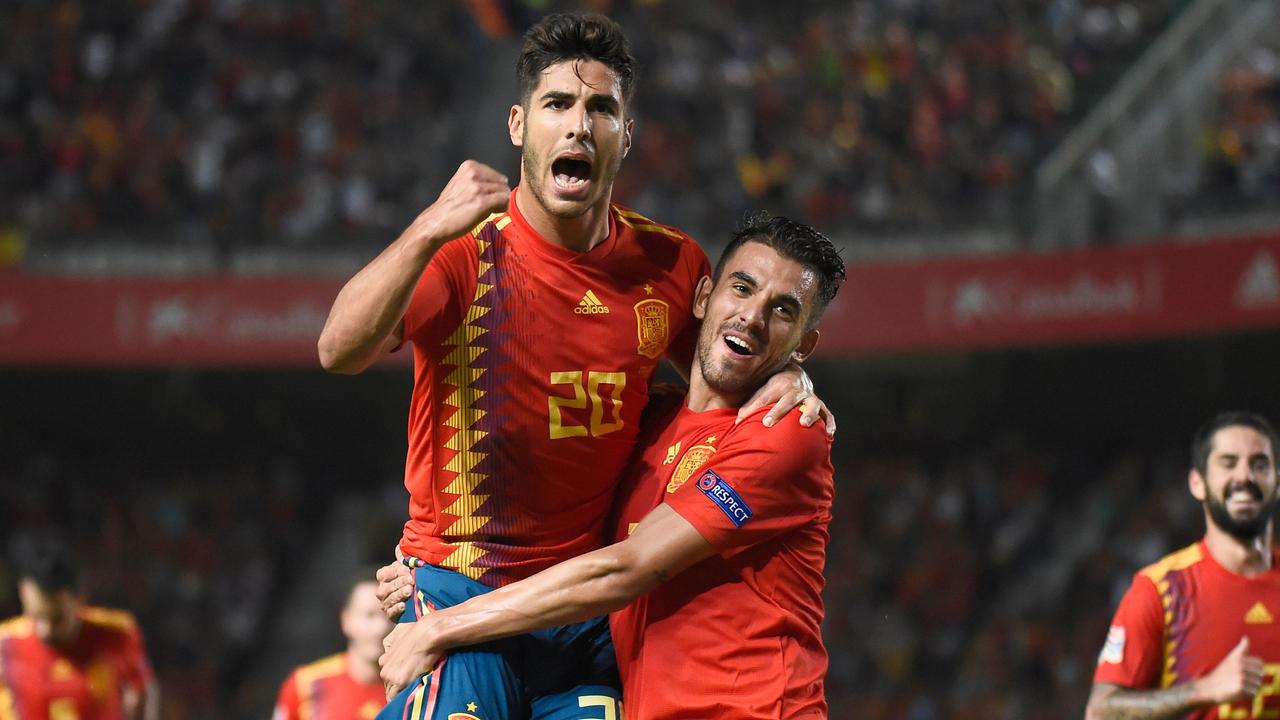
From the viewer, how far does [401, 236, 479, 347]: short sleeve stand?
4.04 m

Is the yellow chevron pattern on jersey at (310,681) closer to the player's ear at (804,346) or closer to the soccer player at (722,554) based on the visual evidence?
the soccer player at (722,554)

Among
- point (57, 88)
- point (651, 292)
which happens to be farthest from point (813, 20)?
point (651, 292)

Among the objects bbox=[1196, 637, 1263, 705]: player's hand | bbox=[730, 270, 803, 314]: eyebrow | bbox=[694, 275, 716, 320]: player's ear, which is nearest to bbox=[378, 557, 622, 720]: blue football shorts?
bbox=[694, 275, 716, 320]: player's ear

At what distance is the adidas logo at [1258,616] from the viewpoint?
20.3 feet

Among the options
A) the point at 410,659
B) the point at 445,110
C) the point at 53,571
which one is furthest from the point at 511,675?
the point at 445,110

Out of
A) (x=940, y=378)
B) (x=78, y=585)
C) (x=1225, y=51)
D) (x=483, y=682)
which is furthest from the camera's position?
(x=940, y=378)

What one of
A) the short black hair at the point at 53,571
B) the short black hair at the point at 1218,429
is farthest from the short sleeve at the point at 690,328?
the short black hair at the point at 53,571

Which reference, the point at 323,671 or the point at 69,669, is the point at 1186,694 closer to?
the point at 323,671

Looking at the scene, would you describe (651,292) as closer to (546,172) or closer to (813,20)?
(546,172)

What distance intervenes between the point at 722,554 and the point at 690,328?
0.77 metres

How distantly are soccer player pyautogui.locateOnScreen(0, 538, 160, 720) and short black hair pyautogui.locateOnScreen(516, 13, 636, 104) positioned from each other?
4.72 metres

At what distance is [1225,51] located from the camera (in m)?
17.0

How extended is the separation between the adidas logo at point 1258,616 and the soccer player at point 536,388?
106 inches

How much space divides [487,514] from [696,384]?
0.75 m
